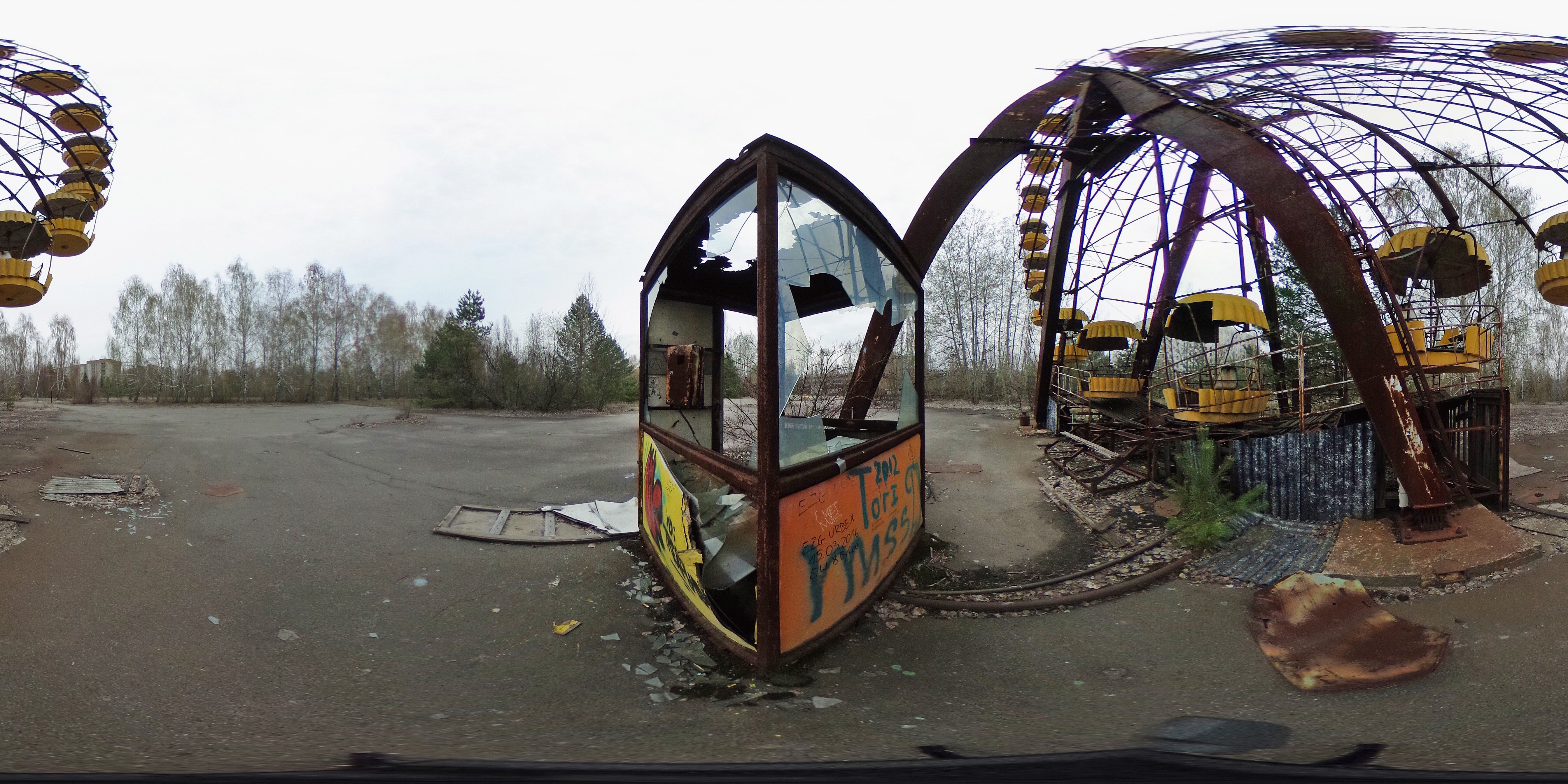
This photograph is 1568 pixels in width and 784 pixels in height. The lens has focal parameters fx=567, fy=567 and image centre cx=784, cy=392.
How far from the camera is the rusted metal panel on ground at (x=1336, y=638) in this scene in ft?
12.3

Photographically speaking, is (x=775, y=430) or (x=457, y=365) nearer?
(x=775, y=430)

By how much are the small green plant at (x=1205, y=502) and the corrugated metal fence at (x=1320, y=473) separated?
252 mm

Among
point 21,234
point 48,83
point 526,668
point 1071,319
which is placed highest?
point 48,83

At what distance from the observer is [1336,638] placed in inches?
169

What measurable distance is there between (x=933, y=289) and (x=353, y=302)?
128 feet

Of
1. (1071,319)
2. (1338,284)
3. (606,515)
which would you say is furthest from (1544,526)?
(606,515)

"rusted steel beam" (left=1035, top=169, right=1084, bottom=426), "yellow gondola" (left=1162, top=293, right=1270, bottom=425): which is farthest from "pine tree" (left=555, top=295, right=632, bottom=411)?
"yellow gondola" (left=1162, top=293, right=1270, bottom=425)

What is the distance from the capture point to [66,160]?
39.5 ft

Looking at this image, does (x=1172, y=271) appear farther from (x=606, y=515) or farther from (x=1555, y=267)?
(x=606, y=515)

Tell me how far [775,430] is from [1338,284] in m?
7.06

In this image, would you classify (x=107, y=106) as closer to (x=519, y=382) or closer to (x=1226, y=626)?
(x=519, y=382)

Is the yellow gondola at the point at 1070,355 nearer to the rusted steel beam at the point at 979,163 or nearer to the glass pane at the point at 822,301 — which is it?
the rusted steel beam at the point at 979,163

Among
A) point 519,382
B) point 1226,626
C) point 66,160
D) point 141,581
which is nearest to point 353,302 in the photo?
point 519,382

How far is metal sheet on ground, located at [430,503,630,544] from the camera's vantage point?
24.2 ft
